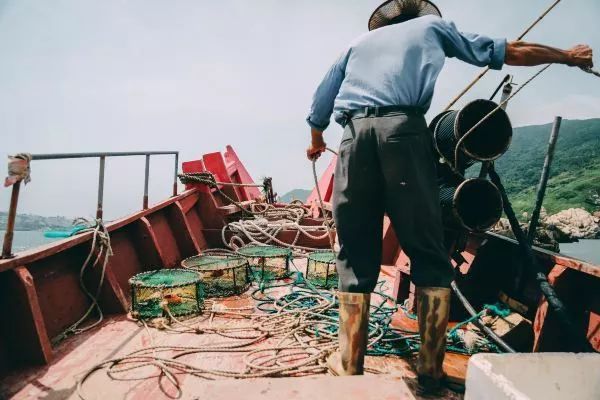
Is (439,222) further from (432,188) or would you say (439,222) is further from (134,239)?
(134,239)

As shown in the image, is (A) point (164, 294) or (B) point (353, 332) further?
(A) point (164, 294)

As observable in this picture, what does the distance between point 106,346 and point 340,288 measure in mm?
1602

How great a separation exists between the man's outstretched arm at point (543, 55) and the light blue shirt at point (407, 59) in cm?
6

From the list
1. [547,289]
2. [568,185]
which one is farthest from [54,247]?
[568,185]

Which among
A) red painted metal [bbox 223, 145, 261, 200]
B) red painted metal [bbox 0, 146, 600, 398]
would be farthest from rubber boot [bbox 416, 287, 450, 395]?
red painted metal [bbox 223, 145, 261, 200]

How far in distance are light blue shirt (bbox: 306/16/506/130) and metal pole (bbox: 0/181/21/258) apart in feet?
6.45

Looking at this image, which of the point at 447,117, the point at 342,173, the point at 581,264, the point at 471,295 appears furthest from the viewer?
the point at 471,295

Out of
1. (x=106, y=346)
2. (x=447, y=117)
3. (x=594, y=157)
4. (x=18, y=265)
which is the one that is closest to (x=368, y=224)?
(x=447, y=117)

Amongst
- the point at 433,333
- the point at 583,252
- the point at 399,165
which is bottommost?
the point at 583,252

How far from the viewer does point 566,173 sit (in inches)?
2544

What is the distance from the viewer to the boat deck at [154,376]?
1195 millimetres

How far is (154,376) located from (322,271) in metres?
2.51

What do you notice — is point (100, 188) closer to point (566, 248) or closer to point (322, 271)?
point (322, 271)

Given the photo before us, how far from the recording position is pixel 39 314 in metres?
2.14
